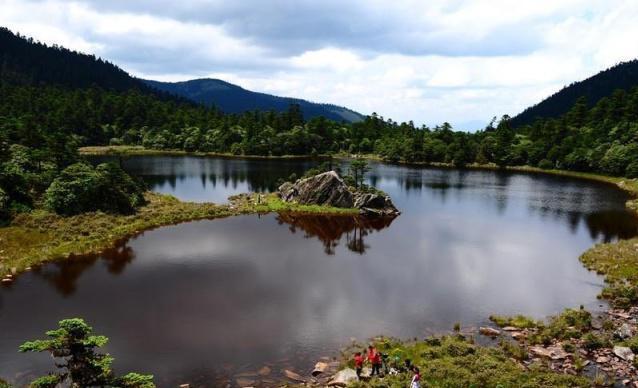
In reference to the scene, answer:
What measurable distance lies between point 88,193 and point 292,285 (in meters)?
39.8

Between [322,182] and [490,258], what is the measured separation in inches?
1442

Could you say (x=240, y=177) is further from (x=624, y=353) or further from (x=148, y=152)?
(x=624, y=353)

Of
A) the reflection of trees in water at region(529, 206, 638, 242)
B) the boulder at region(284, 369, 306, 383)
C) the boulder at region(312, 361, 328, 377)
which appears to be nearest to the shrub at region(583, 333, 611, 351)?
the boulder at region(312, 361, 328, 377)

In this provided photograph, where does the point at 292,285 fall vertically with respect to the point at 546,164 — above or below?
below

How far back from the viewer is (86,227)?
189 feet

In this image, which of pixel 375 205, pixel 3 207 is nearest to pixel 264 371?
pixel 3 207

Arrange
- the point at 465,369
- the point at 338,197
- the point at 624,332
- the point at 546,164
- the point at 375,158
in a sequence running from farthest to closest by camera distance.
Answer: the point at 375,158 → the point at 546,164 → the point at 338,197 → the point at 624,332 → the point at 465,369

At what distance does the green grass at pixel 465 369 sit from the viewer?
24719 mm

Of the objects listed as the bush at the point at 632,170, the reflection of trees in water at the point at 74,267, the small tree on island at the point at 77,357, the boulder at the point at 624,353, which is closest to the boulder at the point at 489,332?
the boulder at the point at 624,353

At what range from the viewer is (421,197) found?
92875 mm

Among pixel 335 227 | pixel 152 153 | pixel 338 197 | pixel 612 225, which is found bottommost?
pixel 335 227

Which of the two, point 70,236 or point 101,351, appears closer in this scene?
point 101,351

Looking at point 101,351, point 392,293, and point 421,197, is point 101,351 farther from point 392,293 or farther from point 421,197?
point 421,197

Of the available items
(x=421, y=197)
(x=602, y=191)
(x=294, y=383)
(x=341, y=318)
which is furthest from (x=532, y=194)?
(x=294, y=383)
